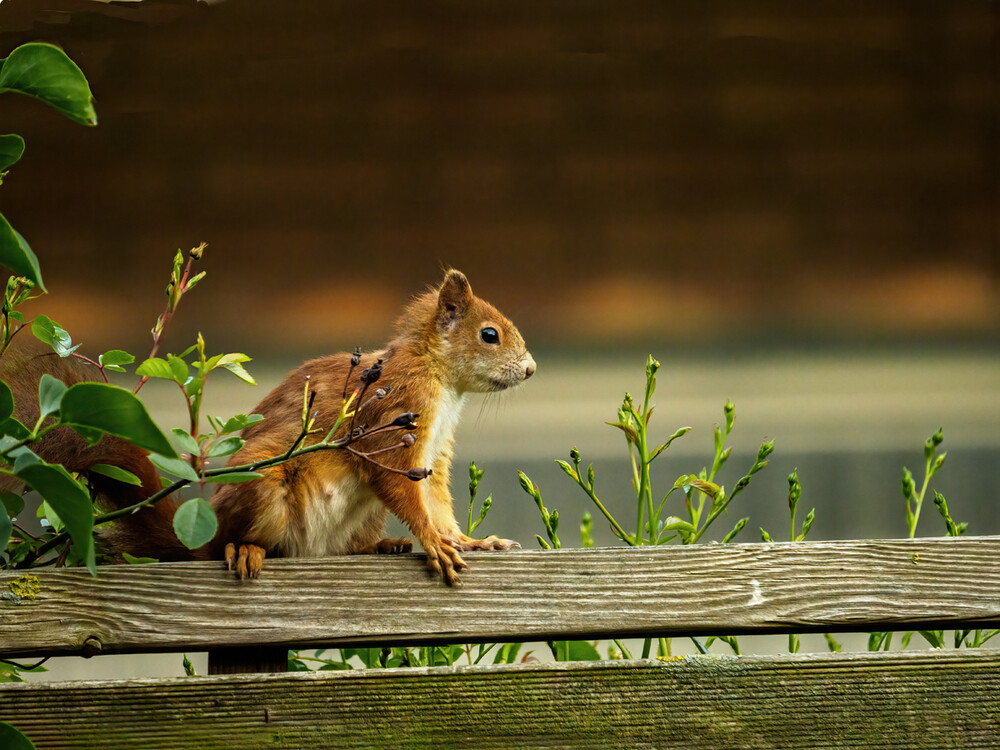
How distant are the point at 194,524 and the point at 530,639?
0.34 m

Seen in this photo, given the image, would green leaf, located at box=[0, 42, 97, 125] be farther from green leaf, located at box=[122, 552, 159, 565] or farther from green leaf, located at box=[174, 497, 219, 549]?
green leaf, located at box=[122, 552, 159, 565]

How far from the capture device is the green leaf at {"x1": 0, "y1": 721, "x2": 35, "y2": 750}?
537 mm

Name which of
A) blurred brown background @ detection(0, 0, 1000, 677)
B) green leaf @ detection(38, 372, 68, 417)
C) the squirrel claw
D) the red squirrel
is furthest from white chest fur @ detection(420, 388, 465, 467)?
green leaf @ detection(38, 372, 68, 417)

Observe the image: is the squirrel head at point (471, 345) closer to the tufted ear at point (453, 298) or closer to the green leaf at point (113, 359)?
the tufted ear at point (453, 298)

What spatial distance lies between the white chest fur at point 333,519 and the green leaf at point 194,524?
0.35 m

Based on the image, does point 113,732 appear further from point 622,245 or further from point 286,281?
point 622,245

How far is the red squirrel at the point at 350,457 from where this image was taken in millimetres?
982

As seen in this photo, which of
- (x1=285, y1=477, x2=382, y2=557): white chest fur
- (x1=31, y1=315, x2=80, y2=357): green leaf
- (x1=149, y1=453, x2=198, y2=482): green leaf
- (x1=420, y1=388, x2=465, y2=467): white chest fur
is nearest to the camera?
(x1=149, y1=453, x2=198, y2=482): green leaf

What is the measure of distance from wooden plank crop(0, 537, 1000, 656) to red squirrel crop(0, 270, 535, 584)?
4 centimetres

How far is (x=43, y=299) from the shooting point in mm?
1544

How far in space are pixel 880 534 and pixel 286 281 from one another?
105cm

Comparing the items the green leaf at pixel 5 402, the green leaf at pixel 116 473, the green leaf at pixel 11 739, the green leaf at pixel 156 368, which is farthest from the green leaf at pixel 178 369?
the green leaf at pixel 11 739

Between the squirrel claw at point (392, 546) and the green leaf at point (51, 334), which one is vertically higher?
the green leaf at point (51, 334)

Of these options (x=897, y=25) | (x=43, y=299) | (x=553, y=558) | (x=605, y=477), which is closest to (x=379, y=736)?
(x=553, y=558)
